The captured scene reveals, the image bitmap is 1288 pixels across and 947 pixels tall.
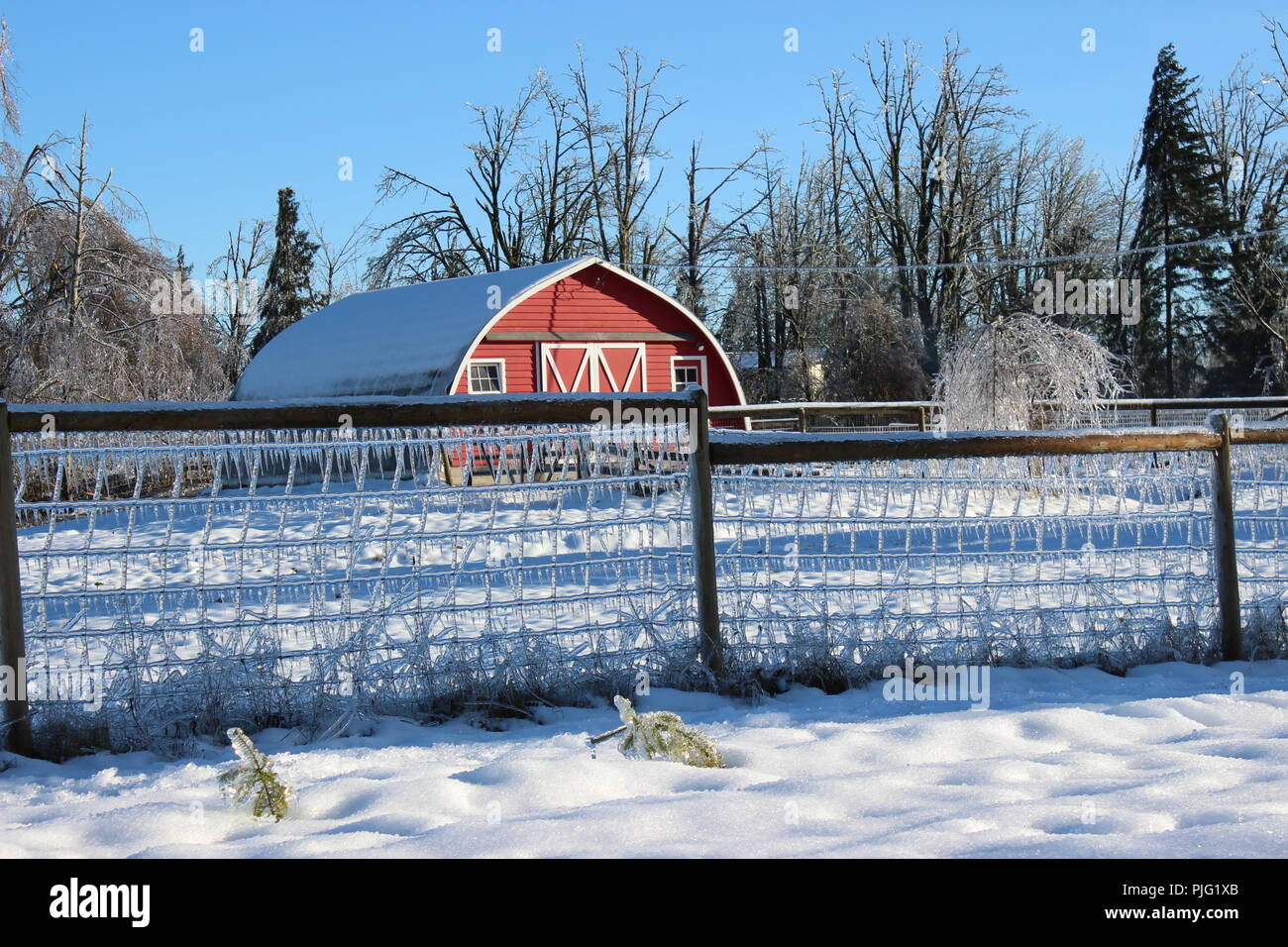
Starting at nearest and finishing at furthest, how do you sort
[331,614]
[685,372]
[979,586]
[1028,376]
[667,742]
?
[667,742], [331,614], [979,586], [1028,376], [685,372]

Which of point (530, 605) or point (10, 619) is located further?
point (530, 605)

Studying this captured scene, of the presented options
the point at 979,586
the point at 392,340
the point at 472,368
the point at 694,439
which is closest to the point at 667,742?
the point at 694,439

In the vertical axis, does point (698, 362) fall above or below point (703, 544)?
above

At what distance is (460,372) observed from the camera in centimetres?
1798

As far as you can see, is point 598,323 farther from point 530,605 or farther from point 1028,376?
point 530,605

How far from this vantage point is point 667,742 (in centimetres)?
353

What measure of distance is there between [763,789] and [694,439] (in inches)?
65.6

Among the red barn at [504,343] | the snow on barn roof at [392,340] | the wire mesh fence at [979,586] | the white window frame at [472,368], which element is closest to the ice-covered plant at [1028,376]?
the red barn at [504,343]

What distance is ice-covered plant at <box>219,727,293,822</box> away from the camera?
3.14 m

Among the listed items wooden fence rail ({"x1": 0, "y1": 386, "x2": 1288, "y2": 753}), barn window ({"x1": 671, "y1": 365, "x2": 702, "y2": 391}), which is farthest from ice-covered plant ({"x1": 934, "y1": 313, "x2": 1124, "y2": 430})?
wooden fence rail ({"x1": 0, "y1": 386, "x2": 1288, "y2": 753})

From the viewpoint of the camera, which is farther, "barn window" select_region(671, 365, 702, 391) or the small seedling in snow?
"barn window" select_region(671, 365, 702, 391)

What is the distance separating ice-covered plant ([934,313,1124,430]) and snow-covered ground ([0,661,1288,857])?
36.3ft

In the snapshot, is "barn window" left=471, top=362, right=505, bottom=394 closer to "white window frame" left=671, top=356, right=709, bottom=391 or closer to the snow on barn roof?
the snow on barn roof
